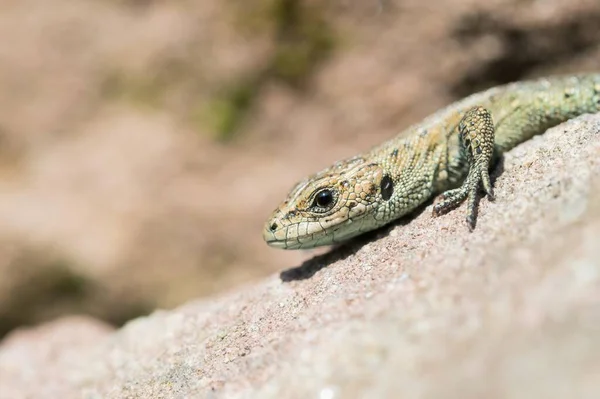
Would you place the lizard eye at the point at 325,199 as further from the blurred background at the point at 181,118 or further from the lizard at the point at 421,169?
the blurred background at the point at 181,118

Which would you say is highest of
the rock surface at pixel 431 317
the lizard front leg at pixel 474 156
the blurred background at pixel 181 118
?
the blurred background at pixel 181 118

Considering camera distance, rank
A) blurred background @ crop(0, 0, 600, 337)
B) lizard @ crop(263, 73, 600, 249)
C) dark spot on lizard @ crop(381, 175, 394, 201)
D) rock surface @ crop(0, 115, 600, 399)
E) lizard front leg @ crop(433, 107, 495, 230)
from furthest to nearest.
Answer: blurred background @ crop(0, 0, 600, 337), dark spot on lizard @ crop(381, 175, 394, 201), lizard @ crop(263, 73, 600, 249), lizard front leg @ crop(433, 107, 495, 230), rock surface @ crop(0, 115, 600, 399)

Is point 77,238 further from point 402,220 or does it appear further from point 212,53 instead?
point 402,220

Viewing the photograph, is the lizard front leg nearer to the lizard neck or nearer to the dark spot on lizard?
the lizard neck

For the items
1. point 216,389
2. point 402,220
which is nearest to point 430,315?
point 216,389

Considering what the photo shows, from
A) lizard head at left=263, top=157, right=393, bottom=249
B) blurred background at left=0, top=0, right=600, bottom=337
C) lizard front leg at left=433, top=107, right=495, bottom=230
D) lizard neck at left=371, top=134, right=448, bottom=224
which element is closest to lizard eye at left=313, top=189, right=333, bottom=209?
lizard head at left=263, top=157, right=393, bottom=249

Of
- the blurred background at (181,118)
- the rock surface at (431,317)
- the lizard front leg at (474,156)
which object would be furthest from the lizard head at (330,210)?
the blurred background at (181,118)
